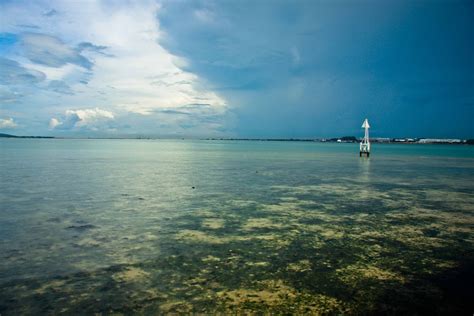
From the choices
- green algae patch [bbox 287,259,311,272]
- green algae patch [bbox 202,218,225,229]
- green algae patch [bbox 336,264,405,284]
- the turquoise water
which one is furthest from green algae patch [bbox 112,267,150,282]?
green algae patch [bbox 336,264,405,284]

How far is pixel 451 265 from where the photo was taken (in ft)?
23.8

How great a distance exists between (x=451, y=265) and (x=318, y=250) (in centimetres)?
276

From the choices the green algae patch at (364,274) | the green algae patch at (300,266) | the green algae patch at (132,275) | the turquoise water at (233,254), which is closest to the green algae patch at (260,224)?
the turquoise water at (233,254)

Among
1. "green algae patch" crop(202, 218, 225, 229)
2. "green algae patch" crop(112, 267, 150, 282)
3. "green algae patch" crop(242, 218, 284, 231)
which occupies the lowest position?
"green algae patch" crop(202, 218, 225, 229)

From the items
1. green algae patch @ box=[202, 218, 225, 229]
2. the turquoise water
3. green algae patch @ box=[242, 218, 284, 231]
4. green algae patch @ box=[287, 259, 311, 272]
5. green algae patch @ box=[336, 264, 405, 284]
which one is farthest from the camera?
green algae patch @ box=[202, 218, 225, 229]

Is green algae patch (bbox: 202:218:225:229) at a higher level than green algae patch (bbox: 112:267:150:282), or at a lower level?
lower

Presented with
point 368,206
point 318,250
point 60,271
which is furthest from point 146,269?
point 368,206

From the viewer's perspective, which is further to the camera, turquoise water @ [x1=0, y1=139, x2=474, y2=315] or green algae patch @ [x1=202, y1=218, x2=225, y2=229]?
green algae patch @ [x1=202, y1=218, x2=225, y2=229]

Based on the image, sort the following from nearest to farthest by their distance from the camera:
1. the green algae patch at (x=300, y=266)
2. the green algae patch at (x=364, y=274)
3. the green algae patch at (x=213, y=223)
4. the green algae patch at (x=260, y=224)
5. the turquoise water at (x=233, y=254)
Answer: the turquoise water at (x=233, y=254) → the green algae patch at (x=364, y=274) → the green algae patch at (x=300, y=266) → the green algae patch at (x=260, y=224) → the green algae patch at (x=213, y=223)

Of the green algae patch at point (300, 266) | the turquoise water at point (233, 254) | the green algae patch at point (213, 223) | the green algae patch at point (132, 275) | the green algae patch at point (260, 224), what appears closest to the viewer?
the turquoise water at point (233, 254)

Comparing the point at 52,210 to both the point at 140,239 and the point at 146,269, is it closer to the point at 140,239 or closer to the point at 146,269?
the point at 140,239

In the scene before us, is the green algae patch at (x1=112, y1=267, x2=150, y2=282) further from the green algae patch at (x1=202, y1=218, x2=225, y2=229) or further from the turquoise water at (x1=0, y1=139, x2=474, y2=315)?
the green algae patch at (x1=202, y1=218, x2=225, y2=229)

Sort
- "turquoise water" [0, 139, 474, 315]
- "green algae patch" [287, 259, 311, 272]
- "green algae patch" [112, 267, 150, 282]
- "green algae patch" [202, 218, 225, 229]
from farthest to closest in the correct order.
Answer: "green algae patch" [202, 218, 225, 229] < "green algae patch" [287, 259, 311, 272] < "green algae patch" [112, 267, 150, 282] < "turquoise water" [0, 139, 474, 315]

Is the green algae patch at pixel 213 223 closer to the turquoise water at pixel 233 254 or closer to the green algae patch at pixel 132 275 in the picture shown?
the turquoise water at pixel 233 254
